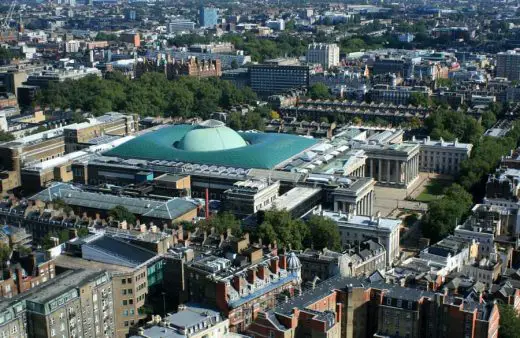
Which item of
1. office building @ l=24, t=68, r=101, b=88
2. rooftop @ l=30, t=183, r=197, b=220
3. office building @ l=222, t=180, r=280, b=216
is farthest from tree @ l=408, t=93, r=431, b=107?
rooftop @ l=30, t=183, r=197, b=220

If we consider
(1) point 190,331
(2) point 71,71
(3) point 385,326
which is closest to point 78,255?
(1) point 190,331

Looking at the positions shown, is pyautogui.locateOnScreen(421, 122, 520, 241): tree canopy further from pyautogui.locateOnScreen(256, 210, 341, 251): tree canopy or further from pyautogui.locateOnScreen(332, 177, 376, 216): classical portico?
pyautogui.locateOnScreen(256, 210, 341, 251): tree canopy

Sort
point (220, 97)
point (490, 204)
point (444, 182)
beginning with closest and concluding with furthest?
point (490, 204)
point (444, 182)
point (220, 97)

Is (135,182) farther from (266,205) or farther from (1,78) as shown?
(1,78)

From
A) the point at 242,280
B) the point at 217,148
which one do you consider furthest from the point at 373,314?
the point at 217,148

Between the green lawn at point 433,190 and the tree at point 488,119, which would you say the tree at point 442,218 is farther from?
the tree at point 488,119

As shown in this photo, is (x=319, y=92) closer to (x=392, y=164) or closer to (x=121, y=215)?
(x=392, y=164)
